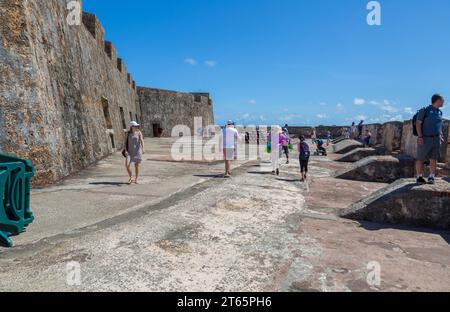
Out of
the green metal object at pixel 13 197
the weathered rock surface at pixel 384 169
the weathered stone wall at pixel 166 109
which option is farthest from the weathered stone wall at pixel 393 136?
the weathered stone wall at pixel 166 109

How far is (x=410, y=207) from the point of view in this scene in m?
5.66

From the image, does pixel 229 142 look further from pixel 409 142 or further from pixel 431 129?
pixel 409 142

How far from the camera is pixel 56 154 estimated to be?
7176 mm

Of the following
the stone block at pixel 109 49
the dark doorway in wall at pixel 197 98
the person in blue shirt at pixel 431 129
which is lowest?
the person in blue shirt at pixel 431 129

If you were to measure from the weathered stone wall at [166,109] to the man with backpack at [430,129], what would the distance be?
26.5 meters

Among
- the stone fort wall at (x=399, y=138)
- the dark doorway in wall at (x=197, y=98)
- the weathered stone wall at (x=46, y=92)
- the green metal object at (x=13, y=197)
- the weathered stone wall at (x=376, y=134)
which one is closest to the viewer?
the green metal object at (x=13, y=197)

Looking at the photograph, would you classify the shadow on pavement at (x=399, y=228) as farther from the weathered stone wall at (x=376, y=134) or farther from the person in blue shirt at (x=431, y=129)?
the weathered stone wall at (x=376, y=134)

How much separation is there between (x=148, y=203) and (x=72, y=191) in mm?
1637

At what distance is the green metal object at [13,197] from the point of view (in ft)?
12.3

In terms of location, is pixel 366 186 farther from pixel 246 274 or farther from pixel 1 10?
pixel 1 10

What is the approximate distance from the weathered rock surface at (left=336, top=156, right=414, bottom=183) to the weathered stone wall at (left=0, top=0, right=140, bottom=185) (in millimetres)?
7945

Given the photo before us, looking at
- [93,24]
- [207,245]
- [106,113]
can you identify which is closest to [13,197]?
[207,245]
